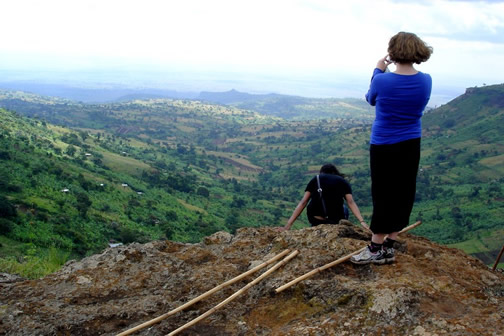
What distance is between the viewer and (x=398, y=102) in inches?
156

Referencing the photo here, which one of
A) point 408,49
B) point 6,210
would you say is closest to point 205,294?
point 408,49

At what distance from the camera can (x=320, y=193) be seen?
5.90 m

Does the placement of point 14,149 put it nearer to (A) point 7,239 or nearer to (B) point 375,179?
(A) point 7,239

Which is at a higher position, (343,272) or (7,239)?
(343,272)

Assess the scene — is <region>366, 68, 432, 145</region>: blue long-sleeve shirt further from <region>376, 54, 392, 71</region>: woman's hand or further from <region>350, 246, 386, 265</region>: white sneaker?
<region>350, 246, 386, 265</region>: white sneaker

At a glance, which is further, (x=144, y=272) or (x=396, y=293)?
(x=144, y=272)

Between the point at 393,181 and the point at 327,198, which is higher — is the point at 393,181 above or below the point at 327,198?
above

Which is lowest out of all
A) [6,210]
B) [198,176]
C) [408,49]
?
[198,176]

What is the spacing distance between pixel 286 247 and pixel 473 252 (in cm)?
5470

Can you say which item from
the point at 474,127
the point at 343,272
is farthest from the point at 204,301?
the point at 474,127

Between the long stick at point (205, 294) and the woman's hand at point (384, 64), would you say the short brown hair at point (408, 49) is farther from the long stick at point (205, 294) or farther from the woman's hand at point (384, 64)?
the long stick at point (205, 294)

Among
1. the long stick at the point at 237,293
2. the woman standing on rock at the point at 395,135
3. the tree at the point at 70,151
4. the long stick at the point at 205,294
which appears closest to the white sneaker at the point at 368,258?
the woman standing on rock at the point at 395,135

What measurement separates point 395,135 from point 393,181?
492 mm

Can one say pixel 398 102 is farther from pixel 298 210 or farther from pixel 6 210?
pixel 6 210
